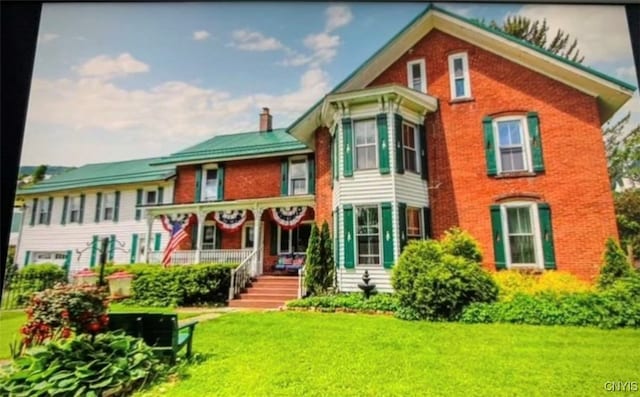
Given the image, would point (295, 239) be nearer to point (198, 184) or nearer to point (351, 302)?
point (351, 302)

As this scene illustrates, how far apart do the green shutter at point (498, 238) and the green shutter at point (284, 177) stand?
4687 mm

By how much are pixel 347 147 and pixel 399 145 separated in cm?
101

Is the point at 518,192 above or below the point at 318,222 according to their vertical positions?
above

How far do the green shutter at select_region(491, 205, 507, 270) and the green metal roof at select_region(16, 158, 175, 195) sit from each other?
7.63 meters

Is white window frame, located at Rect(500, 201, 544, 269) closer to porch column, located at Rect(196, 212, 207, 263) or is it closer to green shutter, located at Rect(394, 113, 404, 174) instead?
green shutter, located at Rect(394, 113, 404, 174)

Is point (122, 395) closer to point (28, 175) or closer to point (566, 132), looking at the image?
point (28, 175)

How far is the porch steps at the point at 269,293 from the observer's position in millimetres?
5969

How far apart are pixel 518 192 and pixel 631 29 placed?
9.15 ft

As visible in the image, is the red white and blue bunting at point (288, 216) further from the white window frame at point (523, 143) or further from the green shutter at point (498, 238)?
the white window frame at point (523, 143)

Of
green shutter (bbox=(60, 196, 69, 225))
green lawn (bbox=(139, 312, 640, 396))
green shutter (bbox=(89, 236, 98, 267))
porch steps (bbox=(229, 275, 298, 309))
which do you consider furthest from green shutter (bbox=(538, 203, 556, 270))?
green shutter (bbox=(60, 196, 69, 225))

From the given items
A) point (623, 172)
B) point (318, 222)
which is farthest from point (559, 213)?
point (318, 222)

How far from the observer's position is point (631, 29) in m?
3.88

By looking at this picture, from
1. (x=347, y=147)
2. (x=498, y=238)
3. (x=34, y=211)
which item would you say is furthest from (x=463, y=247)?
(x=34, y=211)

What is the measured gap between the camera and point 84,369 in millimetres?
2318
